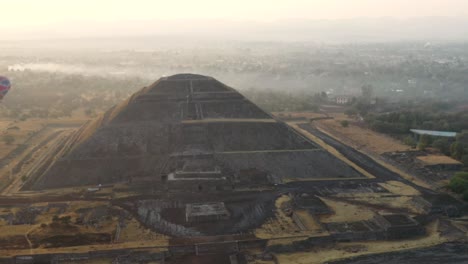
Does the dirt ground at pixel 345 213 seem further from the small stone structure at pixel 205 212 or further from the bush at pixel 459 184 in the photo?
the bush at pixel 459 184

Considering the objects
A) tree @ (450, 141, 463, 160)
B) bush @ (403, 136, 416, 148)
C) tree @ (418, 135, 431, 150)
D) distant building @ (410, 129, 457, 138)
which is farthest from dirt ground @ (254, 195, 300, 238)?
distant building @ (410, 129, 457, 138)

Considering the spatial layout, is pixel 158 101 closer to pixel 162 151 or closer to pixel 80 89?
pixel 162 151

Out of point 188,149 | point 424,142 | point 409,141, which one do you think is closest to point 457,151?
point 424,142

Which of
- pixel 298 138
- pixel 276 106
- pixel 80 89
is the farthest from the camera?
pixel 80 89

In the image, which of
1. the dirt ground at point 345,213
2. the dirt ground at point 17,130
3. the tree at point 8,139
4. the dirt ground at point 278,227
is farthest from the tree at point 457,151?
the tree at point 8,139

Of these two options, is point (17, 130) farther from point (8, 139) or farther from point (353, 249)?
point (353, 249)

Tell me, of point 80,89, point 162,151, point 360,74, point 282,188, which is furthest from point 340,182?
point 360,74
